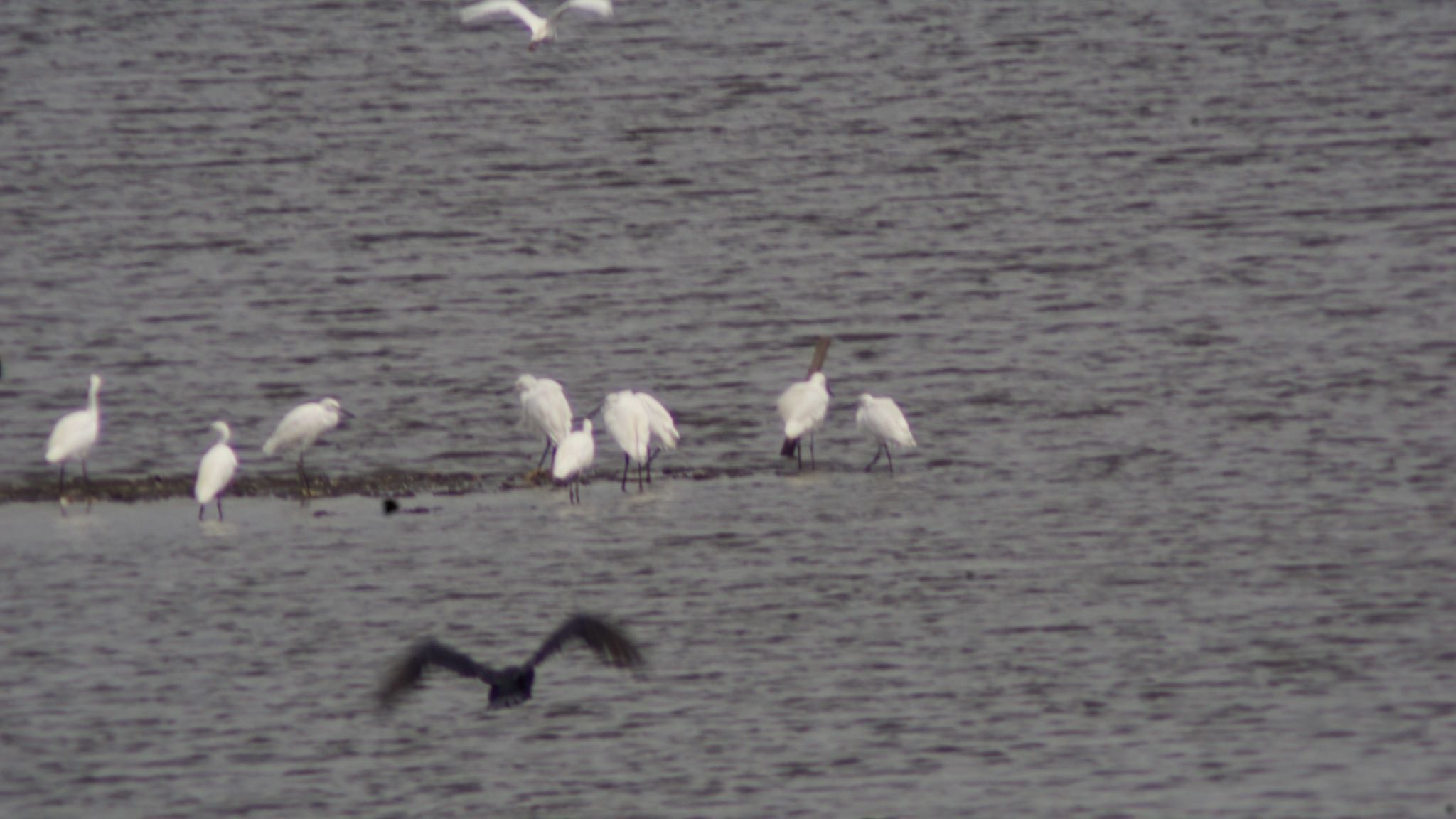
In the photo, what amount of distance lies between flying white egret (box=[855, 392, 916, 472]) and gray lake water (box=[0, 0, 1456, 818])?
203 millimetres

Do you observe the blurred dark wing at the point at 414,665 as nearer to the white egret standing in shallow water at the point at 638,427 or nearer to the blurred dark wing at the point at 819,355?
the white egret standing in shallow water at the point at 638,427

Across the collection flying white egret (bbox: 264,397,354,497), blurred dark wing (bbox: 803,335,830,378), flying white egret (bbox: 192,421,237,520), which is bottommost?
flying white egret (bbox: 192,421,237,520)

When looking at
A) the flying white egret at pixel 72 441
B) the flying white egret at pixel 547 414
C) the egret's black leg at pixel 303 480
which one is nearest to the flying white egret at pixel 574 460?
the flying white egret at pixel 547 414

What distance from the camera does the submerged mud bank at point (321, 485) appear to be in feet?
40.7

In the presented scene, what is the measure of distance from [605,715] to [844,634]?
1.30 m

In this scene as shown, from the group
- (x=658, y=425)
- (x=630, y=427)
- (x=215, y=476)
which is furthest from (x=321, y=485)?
(x=658, y=425)

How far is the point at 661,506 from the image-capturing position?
1166cm

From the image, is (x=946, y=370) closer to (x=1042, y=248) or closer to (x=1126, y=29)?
(x=1042, y=248)

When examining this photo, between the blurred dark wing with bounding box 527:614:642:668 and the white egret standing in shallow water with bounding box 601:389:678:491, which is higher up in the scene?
the white egret standing in shallow water with bounding box 601:389:678:491

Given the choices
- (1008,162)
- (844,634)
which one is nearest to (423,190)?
(1008,162)

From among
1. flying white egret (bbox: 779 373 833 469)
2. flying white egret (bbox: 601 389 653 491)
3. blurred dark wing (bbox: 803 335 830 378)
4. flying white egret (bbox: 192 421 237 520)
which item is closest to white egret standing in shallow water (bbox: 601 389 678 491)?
flying white egret (bbox: 601 389 653 491)

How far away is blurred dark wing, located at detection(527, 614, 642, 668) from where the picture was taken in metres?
7.68

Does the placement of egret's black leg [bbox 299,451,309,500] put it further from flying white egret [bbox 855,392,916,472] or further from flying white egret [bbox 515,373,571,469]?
flying white egret [bbox 855,392,916,472]

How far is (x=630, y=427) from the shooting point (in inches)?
484
